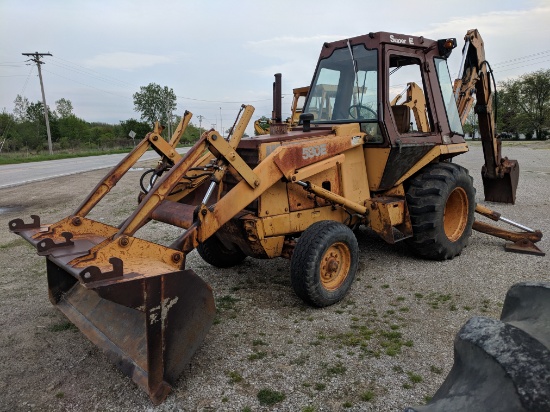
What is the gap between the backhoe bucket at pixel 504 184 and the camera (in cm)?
875

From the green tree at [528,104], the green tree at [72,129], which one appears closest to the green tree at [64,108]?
the green tree at [72,129]

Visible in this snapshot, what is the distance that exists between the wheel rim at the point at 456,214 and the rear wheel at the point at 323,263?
2042mm

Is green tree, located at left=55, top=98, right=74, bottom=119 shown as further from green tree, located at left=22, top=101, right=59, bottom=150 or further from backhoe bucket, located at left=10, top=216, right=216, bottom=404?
backhoe bucket, located at left=10, top=216, right=216, bottom=404

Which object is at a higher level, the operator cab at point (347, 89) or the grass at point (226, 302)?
the operator cab at point (347, 89)

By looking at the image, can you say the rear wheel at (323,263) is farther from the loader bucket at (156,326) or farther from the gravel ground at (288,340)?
the loader bucket at (156,326)

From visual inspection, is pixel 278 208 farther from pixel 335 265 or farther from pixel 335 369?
pixel 335 369

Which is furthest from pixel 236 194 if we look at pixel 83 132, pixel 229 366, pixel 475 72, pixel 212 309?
pixel 83 132

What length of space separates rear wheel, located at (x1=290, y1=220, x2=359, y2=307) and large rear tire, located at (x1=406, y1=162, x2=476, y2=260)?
1272mm

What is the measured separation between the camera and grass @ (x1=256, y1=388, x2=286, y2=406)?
3033 mm

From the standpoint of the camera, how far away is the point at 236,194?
13.2ft

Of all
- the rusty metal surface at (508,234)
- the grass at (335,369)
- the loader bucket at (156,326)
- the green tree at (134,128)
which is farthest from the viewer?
the green tree at (134,128)

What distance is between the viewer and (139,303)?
9.55 feet

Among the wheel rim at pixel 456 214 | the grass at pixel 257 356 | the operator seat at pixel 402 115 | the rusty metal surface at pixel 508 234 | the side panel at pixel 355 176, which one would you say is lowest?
the grass at pixel 257 356

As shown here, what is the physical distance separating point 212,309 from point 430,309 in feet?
7.45
